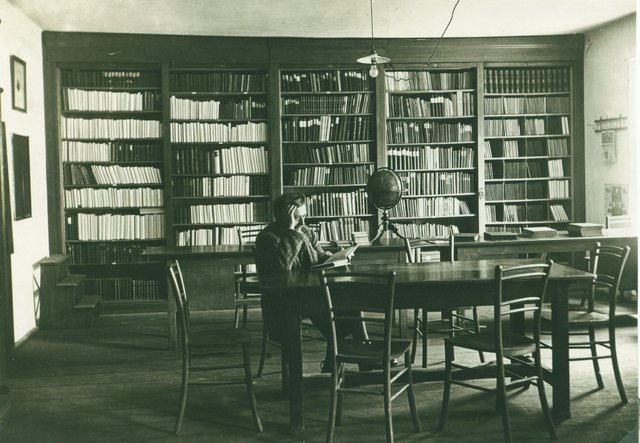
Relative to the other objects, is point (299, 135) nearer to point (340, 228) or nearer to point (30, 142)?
point (340, 228)

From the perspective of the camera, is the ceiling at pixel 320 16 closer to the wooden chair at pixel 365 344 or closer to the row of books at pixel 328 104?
the row of books at pixel 328 104

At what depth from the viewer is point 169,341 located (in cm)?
532

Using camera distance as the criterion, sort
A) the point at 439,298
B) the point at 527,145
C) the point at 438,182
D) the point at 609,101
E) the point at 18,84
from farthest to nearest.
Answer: the point at 527,145
the point at 438,182
the point at 609,101
the point at 18,84
the point at 439,298

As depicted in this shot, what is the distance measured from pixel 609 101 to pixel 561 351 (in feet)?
15.0

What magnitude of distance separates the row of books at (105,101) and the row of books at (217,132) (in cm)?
40

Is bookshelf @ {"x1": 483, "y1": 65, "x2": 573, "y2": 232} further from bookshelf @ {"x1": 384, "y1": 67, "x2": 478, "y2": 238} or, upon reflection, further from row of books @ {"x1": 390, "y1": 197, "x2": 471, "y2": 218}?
row of books @ {"x1": 390, "y1": 197, "x2": 471, "y2": 218}

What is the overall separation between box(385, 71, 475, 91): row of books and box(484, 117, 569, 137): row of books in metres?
0.54

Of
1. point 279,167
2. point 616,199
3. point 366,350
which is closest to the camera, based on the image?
point 366,350

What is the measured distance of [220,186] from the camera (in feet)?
24.0

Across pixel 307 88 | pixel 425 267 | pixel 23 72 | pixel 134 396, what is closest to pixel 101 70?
pixel 23 72

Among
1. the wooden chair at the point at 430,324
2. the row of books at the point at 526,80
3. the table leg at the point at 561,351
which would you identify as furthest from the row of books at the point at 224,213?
the table leg at the point at 561,351

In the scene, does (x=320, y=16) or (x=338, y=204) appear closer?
(x=320, y=16)

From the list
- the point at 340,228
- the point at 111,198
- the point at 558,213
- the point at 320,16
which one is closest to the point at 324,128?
the point at 340,228

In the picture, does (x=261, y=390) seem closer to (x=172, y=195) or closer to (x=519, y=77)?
(x=172, y=195)
